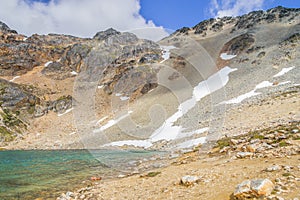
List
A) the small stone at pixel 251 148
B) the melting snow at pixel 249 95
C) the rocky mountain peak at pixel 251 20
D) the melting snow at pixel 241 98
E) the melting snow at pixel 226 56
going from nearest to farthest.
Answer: the small stone at pixel 251 148 → the melting snow at pixel 241 98 → the melting snow at pixel 249 95 → the melting snow at pixel 226 56 → the rocky mountain peak at pixel 251 20

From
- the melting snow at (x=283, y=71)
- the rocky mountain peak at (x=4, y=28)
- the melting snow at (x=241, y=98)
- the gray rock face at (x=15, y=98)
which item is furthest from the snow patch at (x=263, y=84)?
the rocky mountain peak at (x=4, y=28)

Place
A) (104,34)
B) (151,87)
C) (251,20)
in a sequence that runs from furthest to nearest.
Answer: (104,34) < (251,20) < (151,87)

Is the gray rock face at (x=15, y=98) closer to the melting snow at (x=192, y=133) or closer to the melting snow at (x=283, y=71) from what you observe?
the melting snow at (x=192, y=133)

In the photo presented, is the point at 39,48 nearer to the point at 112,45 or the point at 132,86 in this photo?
the point at 112,45

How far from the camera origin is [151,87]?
86000 millimetres

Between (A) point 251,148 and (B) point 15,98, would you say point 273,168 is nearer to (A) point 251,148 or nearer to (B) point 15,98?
(A) point 251,148

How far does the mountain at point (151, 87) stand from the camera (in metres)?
41.3

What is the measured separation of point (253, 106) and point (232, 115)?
370cm

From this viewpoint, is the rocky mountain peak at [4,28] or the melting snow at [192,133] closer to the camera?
the melting snow at [192,133]

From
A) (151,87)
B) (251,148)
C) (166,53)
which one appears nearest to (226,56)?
(151,87)

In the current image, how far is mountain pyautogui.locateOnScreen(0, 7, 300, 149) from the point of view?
135ft

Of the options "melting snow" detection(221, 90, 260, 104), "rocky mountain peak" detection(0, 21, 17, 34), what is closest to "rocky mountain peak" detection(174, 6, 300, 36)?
"melting snow" detection(221, 90, 260, 104)

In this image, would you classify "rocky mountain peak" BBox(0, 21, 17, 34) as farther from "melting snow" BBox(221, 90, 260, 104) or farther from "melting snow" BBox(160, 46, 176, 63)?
"melting snow" BBox(221, 90, 260, 104)

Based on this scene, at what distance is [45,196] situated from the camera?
1398 cm
